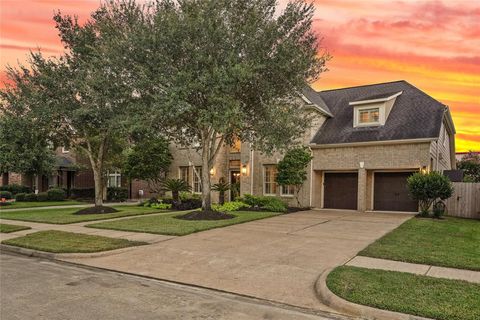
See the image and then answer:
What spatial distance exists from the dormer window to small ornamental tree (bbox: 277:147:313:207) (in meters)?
3.65

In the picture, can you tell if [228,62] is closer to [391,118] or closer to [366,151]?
[366,151]

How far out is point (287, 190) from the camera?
2205 centimetres

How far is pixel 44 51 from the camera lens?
1692 cm

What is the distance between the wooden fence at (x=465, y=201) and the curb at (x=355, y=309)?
52.5 feet

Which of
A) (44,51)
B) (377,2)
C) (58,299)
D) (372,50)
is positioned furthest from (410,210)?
(44,51)

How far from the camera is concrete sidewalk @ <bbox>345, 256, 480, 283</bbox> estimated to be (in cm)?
663

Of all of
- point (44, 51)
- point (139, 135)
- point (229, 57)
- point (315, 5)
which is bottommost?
point (139, 135)

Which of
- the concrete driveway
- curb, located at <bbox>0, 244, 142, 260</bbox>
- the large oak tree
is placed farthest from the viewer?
the large oak tree

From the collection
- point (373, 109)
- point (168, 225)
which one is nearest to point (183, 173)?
point (373, 109)

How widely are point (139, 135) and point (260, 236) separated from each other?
10.3 metres

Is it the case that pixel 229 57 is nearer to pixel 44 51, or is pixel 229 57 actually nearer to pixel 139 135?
pixel 139 135

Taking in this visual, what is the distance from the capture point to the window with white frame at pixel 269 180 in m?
22.5

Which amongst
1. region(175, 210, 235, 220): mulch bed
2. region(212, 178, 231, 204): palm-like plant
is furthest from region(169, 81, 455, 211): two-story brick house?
region(175, 210, 235, 220): mulch bed

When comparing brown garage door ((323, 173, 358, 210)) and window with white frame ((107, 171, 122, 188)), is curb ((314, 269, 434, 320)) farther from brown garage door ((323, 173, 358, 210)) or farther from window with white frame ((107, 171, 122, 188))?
window with white frame ((107, 171, 122, 188))
